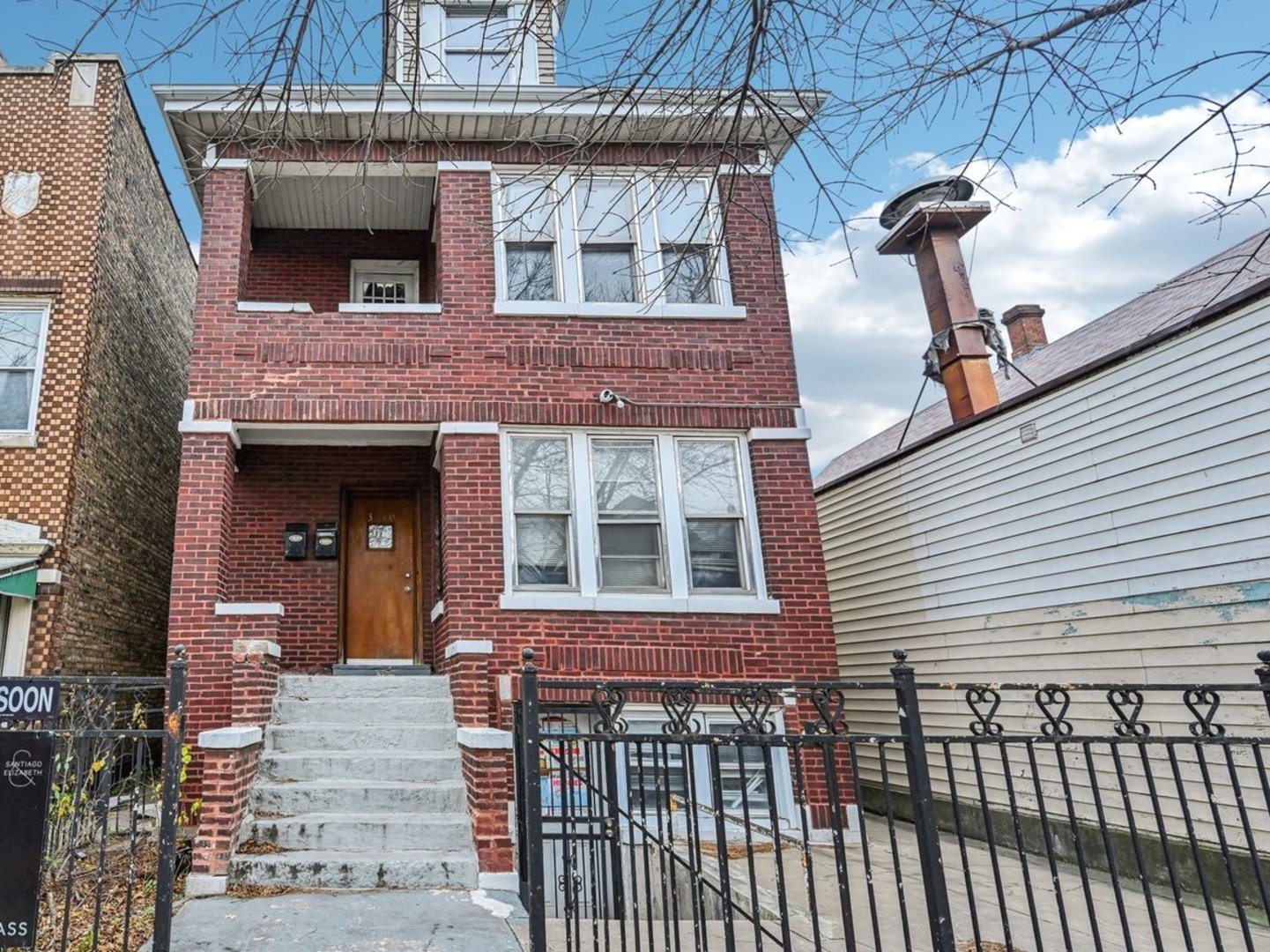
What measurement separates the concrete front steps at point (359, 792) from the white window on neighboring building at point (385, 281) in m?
5.11

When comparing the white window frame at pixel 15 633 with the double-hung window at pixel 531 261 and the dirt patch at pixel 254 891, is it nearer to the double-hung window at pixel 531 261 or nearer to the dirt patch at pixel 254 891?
the dirt patch at pixel 254 891

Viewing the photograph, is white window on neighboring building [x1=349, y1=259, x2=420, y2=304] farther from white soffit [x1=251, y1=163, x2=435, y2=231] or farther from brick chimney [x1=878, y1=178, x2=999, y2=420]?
brick chimney [x1=878, y1=178, x2=999, y2=420]

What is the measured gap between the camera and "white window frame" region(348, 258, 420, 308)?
10.1m

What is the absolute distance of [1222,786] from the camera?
5188mm

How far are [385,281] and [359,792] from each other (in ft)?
21.9

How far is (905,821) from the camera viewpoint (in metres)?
8.52

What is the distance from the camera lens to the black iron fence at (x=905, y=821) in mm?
3182

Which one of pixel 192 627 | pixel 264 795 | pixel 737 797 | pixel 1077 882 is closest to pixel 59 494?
pixel 192 627

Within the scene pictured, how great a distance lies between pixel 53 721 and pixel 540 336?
219 inches

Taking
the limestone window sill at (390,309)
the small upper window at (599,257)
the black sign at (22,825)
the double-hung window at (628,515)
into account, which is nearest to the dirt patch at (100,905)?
the black sign at (22,825)

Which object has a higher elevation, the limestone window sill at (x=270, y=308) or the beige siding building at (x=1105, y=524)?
the limestone window sill at (x=270, y=308)

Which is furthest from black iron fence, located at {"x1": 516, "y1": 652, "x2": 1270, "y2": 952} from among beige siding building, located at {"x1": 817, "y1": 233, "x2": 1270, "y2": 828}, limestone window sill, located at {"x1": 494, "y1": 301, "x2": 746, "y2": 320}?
limestone window sill, located at {"x1": 494, "y1": 301, "x2": 746, "y2": 320}

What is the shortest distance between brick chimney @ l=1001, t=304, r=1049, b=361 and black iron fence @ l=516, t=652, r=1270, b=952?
31.2 ft

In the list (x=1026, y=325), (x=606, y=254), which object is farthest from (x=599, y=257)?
(x=1026, y=325)
